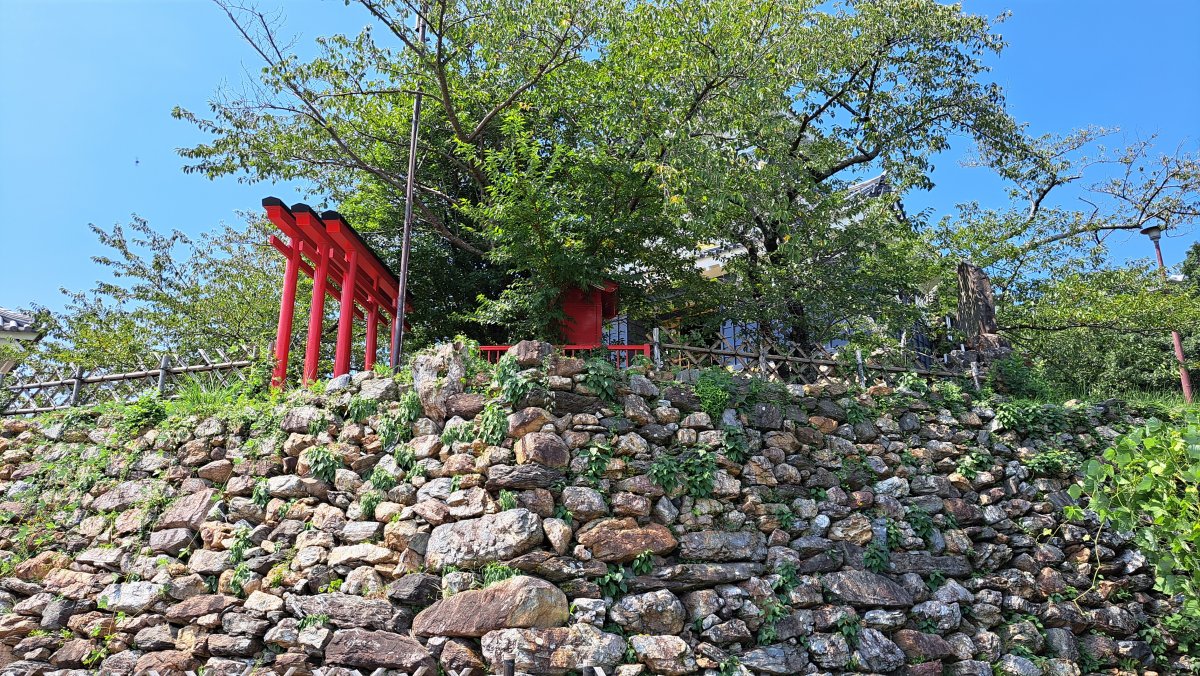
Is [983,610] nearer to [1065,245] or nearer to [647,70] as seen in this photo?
[647,70]

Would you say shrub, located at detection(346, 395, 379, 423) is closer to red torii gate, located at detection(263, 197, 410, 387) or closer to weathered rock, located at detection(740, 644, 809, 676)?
red torii gate, located at detection(263, 197, 410, 387)

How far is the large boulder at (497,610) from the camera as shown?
20.9 feet

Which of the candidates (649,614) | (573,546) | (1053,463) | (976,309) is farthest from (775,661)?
(976,309)

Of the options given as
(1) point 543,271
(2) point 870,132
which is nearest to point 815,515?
(1) point 543,271

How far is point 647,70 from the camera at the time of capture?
37.2ft

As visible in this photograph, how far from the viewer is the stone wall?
21.8 feet

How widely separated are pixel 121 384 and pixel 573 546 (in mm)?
7404

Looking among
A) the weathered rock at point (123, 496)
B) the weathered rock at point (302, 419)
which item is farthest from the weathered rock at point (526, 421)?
the weathered rock at point (123, 496)

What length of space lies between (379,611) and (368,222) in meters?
8.59

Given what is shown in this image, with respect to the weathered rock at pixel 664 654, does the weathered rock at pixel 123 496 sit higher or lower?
higher

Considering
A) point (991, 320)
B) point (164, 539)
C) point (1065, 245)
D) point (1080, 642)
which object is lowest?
point (1080, 642)

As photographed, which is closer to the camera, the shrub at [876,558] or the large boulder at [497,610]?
the large boulder at [497,610]

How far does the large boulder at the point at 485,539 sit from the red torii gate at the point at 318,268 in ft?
10.7

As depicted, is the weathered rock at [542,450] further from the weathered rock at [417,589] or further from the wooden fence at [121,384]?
the wooden fence at [121,384]
